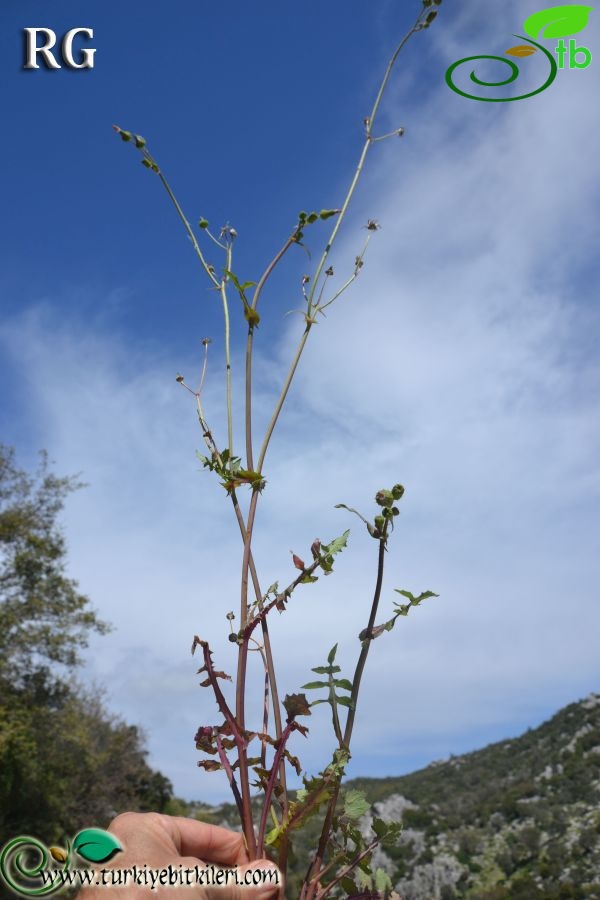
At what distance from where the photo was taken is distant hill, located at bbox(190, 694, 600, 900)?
17.8m

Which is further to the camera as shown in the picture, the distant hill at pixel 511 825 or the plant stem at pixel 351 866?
the distant hill at pixel 511 825

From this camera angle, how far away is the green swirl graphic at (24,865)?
1336 mm

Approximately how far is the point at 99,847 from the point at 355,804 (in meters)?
0.45

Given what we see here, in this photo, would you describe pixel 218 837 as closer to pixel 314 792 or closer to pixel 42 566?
pixel 314 792

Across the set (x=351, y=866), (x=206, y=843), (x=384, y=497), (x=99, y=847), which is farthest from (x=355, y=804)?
(x=384, y=497)

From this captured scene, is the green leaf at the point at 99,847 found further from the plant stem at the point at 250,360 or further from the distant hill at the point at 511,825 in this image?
the distant hill at the point at 511,825

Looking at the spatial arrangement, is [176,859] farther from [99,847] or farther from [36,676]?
[36,676]

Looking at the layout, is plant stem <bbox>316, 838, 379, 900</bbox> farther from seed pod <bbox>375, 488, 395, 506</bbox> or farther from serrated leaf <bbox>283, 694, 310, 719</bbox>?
seed pod <bbox>375, 488, 395, 506</bbox>

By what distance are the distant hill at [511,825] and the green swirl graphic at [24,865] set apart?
47.7 ft

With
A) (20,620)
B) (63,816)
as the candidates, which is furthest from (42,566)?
(63,816)

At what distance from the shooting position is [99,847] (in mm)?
1305

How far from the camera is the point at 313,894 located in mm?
1217

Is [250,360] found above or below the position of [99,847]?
above

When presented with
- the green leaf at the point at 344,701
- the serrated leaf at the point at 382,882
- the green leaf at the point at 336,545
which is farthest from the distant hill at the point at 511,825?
the green leaf at the point at 336,545
